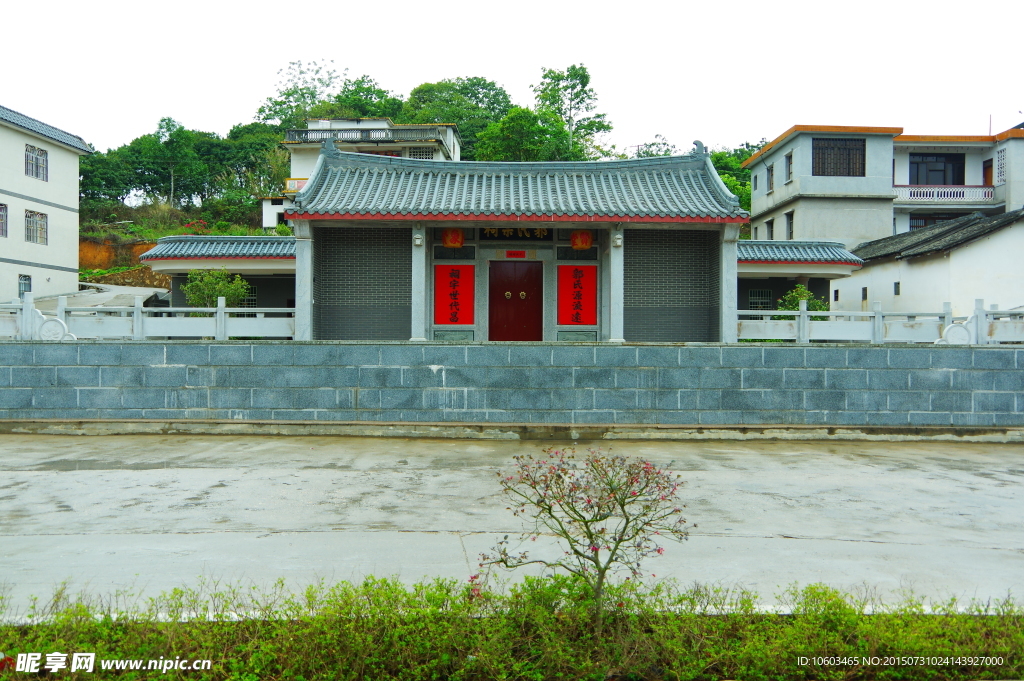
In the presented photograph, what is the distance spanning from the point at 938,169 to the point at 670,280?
2054 cm

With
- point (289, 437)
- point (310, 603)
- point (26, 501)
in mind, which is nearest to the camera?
point (310, 603)

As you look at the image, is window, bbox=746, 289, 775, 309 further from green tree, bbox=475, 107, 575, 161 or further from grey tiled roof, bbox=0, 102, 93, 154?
grey tiled roof, bbox=0, 102, 93, 154

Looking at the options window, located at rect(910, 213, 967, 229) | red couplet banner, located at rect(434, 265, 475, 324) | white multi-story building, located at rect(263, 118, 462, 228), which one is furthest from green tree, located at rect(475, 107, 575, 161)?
red couplet banner, located at rect(434, 265, 475, 324)

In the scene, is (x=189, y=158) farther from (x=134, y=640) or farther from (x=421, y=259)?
(x=134, y=640)

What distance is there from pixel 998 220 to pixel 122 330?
65.3 feet

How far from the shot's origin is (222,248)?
57.8 feet

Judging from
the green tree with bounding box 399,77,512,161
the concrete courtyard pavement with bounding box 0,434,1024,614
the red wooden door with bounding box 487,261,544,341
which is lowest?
the concrete courtyard pavement with bounding box 0,434,1024,614

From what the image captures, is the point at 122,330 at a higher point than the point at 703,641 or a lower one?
higher

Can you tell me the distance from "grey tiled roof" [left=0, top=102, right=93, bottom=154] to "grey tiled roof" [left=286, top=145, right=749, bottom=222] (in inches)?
675

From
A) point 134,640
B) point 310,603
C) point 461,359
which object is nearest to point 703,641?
point 310,603

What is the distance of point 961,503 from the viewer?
22.2ft

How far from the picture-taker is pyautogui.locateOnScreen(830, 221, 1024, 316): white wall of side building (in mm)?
18375

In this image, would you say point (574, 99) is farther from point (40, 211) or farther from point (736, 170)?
point (40, 211)

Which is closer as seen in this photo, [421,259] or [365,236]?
[421,259]
